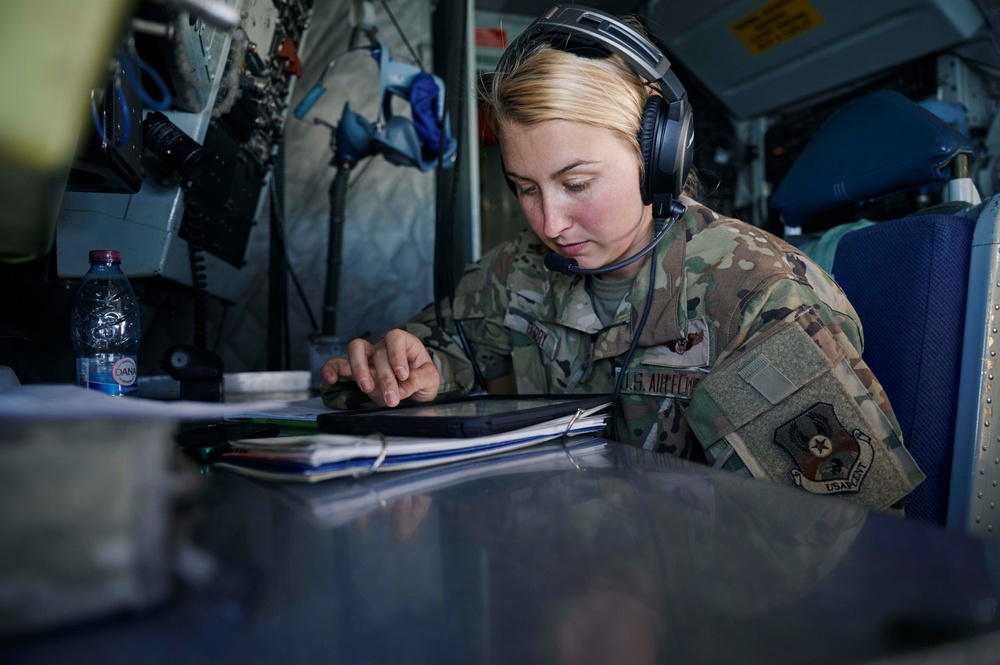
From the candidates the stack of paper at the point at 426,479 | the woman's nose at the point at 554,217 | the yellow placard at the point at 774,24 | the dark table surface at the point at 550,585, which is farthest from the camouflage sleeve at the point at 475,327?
the yellow placard at the point at 774,24

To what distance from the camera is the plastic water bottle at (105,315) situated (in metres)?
0.92

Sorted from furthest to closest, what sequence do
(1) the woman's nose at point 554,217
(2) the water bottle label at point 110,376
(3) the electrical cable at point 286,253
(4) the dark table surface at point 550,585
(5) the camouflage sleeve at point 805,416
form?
(3) the electrical cable at point 286,253, (1) the woman's nose at point 554,217, (2) the water bottle label at point 110,376, (5) the camouflage sleeve at point 805,416, (4) the dark table surface at point 550,585

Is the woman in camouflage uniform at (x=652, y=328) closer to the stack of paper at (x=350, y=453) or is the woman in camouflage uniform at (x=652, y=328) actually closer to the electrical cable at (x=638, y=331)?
the electrical cable at (x=638, y=331)

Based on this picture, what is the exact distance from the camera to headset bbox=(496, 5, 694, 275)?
2.80 feet

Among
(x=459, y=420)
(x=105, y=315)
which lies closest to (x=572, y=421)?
(x=459, y=420)

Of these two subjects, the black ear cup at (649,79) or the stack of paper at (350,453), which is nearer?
the stack of paper at (350,453)

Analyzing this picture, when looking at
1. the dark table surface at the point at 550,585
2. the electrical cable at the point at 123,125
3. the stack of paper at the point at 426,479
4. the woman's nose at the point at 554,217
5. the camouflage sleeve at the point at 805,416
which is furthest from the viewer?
the woman's nose at the point at 554,217

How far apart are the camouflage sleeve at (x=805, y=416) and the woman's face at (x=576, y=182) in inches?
11.1

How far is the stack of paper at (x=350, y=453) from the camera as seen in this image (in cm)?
44

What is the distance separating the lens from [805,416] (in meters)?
0.75

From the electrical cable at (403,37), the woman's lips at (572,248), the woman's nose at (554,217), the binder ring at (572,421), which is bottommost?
the binder ring at (572,421)

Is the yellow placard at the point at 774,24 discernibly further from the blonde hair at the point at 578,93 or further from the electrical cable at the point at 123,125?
the electrical cable at the point at 123,125

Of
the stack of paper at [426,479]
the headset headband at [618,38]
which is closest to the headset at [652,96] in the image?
the headset headband at [618,38]

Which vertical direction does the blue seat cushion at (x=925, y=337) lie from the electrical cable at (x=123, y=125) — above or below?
below
